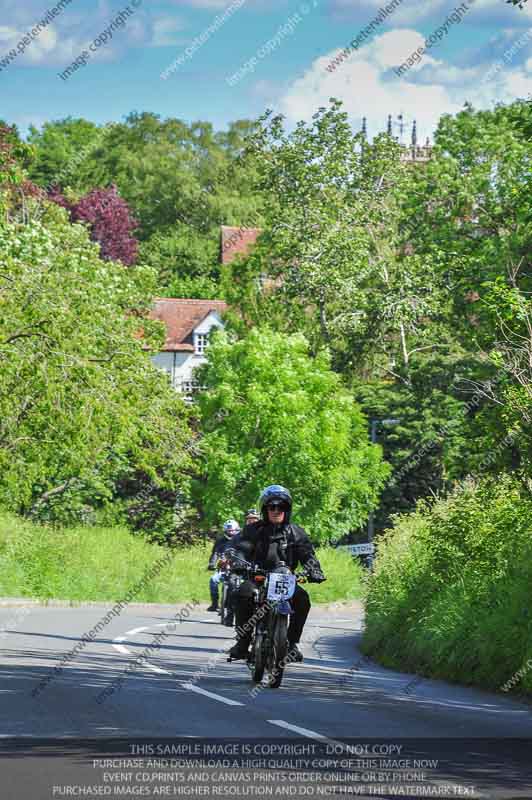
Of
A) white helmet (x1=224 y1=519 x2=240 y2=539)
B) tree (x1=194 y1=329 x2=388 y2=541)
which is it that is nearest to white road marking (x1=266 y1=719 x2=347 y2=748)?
white helmet (x1=224 y1=519 x2=240 y2=539)

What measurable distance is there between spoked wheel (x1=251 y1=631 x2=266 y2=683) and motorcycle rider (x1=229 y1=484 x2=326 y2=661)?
0.18 meters

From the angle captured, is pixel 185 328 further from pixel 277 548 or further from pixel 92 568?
pixel 277 548

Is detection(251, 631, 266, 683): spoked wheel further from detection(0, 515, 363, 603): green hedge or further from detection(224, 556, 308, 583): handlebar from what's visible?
detection(0, 515, 363, 603): green hedge

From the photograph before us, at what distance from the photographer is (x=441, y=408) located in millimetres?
59125

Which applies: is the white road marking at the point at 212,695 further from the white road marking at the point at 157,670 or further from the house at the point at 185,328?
the house at the point at 185,328

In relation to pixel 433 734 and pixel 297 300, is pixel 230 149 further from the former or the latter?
pixel 433 734

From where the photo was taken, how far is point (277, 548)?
47.0ft

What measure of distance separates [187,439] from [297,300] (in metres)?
29.2

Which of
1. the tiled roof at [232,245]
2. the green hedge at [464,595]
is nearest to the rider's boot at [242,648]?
the green hedge at [464,595]

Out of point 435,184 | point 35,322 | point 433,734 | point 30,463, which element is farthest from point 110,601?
point 433,734

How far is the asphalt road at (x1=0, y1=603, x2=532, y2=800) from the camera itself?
29.9 ft

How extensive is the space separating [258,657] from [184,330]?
74015mm

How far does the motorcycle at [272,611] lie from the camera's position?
46.1 ft

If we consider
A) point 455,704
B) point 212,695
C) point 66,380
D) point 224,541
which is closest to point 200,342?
point 66,380
